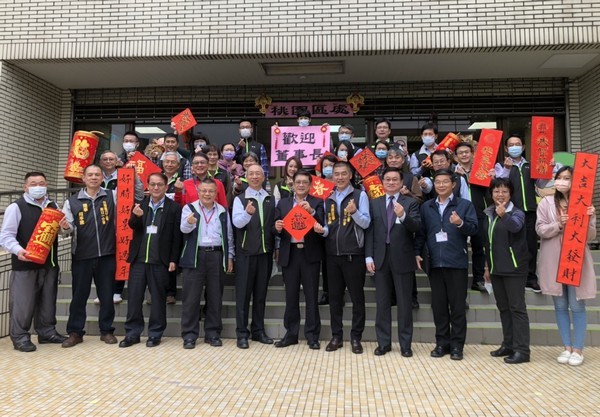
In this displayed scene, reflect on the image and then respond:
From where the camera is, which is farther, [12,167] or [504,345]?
[12,167]

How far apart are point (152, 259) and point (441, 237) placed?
3.21 metres

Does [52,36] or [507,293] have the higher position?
[52,36]

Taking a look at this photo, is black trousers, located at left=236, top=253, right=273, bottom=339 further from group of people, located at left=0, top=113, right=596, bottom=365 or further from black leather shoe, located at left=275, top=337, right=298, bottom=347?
black leather shoe, located at left=275, top=337, right=298, bottom=347

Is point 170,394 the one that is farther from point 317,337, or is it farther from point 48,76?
point 48,76

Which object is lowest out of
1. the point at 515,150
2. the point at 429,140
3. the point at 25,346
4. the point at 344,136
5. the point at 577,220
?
the point at 25,346

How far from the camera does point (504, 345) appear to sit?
4672 mm

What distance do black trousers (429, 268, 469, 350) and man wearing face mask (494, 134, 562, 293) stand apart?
163 centimetres

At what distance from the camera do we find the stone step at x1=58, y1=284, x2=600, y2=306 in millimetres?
5613

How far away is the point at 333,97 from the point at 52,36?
5.34 m

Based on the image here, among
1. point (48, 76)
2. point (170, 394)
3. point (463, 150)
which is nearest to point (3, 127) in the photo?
point (48, 76)

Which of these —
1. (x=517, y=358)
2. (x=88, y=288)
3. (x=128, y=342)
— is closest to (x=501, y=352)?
(x=517, y=358)

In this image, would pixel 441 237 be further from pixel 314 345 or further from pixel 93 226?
pixel 93 226

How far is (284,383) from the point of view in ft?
12.4

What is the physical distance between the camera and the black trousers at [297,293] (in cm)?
501
